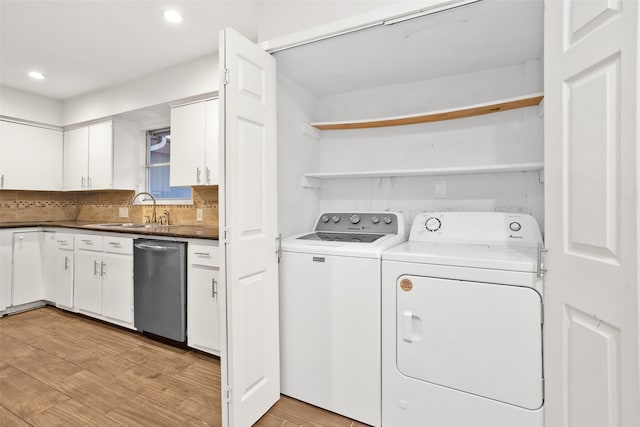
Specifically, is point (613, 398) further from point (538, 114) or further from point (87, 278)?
point (87, 278)

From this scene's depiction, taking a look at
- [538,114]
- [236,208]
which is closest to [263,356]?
[236,208]

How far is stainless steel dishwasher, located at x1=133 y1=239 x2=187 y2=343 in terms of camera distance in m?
2.35

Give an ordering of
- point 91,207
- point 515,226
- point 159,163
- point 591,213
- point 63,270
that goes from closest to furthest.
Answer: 1. point 591,213
2. point 515,226
3. point 63,270
4. point 159,163
5. point 91,207

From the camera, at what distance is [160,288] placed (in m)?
2.44

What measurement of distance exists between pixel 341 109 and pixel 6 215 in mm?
4062

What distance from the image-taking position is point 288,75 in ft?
6.64

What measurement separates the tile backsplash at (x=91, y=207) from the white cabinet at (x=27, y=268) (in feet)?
2.22

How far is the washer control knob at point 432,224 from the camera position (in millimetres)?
1953

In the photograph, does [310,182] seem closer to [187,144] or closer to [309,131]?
[309,131]

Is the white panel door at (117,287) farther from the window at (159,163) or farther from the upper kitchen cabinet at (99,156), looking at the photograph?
the upper kitchen cabinet at (99,156)

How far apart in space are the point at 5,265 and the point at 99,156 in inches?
54.6

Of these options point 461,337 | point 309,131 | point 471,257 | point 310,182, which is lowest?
point 461,337

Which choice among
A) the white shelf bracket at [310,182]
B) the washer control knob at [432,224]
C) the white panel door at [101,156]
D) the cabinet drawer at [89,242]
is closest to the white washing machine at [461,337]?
the washer control knob at [432,224]

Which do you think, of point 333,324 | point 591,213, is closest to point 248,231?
point 333,324
